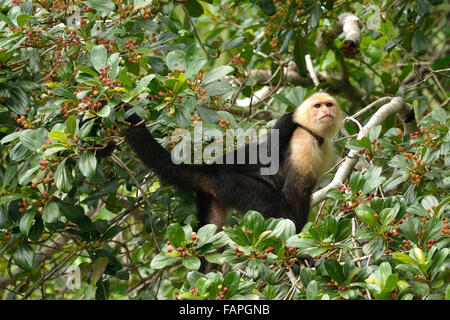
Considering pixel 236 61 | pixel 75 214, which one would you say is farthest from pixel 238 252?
pixel 236 61

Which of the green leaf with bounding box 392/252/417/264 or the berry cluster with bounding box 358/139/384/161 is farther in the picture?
the berry cluster with bounding box 358/139/384/161

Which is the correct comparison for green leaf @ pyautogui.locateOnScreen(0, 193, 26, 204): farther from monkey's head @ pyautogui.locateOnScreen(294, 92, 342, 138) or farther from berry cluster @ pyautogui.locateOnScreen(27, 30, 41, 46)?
monkey's head @ pyautogui.locateOnScreen(294, 92, 342, 138)

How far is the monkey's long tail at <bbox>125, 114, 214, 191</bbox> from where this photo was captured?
3.38 m

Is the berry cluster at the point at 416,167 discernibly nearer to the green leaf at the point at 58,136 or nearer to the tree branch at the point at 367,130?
the tree branch at the point at 367,130

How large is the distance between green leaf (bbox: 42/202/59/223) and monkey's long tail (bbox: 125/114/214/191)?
0.61 metres

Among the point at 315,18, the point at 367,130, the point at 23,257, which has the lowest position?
the point at 23,257

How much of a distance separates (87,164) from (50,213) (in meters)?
0.46

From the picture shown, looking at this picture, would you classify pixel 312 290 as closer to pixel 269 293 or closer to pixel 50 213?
pixel 269 293

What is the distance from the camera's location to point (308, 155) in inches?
157

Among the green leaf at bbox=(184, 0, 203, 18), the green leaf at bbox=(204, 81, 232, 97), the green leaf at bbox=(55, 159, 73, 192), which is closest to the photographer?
the green leaf at bbox=(55, 159, 73, 192)

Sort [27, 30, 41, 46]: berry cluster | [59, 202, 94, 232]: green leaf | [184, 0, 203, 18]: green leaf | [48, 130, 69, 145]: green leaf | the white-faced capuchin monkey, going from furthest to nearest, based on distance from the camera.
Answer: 1. [184, 0, 203, 18]: green leaf
2. the white-faced capuchin monkey
3. [59, 202, 94, 232]: green leaf
4. [27, 30, 41, 46]: berry cluster
5. [48, 130, 69, 145]: green leaf

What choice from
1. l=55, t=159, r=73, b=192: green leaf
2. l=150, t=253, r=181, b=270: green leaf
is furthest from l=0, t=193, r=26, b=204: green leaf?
l=150, t=253, r=181, b=270: green leaf

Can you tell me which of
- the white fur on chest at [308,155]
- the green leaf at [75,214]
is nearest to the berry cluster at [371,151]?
the white fur on chest at [308,155]

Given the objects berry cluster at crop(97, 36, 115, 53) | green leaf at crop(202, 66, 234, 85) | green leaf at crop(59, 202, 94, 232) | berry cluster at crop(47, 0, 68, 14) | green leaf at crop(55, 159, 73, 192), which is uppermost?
berry cluster at crop(47, 0, 68, 14)
